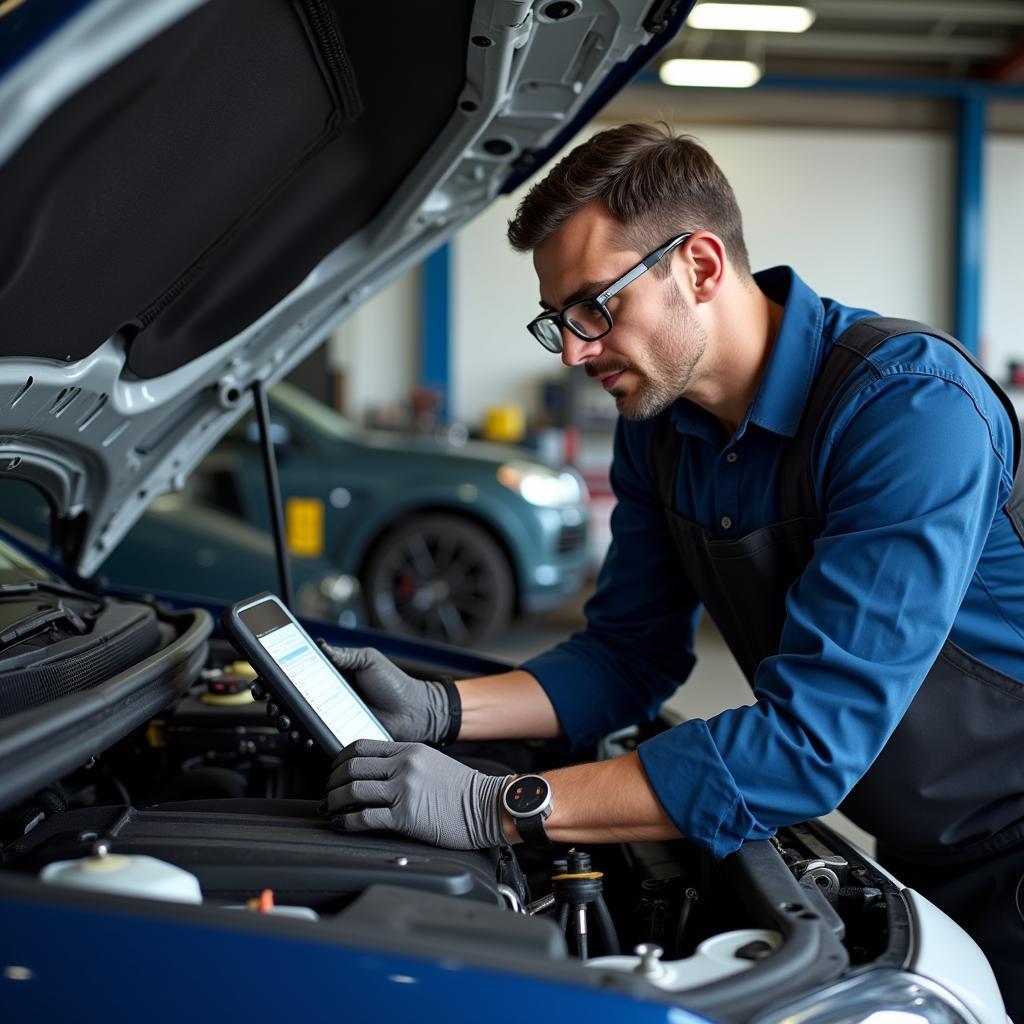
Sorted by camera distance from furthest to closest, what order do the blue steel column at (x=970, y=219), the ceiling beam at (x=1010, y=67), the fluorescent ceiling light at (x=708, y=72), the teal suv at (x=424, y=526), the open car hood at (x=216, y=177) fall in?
the blue steel column at (x=970, y=219) → the ceiling beam at (x=1010, y=67) → the fluorescent ceiling light at (x=708, y=72) → the teal suv at (x=424, y=526) → the open car hood at (x=216, y=177)

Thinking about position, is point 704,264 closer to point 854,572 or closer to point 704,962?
point 854,572

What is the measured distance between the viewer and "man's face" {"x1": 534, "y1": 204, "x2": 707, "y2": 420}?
1332mm

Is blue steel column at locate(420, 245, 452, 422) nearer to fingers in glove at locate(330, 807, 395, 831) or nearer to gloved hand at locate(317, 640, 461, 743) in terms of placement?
gloved hand at locate(317, 640, 461, 743)

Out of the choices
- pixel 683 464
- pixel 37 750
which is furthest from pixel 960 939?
pixel 37 750

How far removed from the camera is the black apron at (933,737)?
1276mm

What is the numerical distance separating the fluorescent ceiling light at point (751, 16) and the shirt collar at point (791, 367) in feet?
17.9

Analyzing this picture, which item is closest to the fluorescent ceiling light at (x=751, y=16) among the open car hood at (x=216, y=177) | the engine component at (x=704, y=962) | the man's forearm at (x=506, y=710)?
the open car hood at (x=216, y=177)

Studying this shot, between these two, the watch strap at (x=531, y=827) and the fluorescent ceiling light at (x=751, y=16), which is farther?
the fluorescent ceiling light at (x=751, y=16)

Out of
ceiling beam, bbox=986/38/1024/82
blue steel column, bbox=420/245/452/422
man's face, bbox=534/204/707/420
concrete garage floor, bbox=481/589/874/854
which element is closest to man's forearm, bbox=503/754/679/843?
man's face, bbox=534/204/707/420

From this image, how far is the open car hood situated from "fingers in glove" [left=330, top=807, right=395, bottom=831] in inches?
24.3

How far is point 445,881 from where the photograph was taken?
0.97 metres

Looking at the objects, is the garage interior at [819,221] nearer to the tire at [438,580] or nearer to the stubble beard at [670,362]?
the tire at [438,580]

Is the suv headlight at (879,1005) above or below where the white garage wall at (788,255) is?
below

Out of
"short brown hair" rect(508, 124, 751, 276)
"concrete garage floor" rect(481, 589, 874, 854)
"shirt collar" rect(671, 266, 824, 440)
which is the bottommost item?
"concrete garage floor" rect(481, 589, 874, 854)
